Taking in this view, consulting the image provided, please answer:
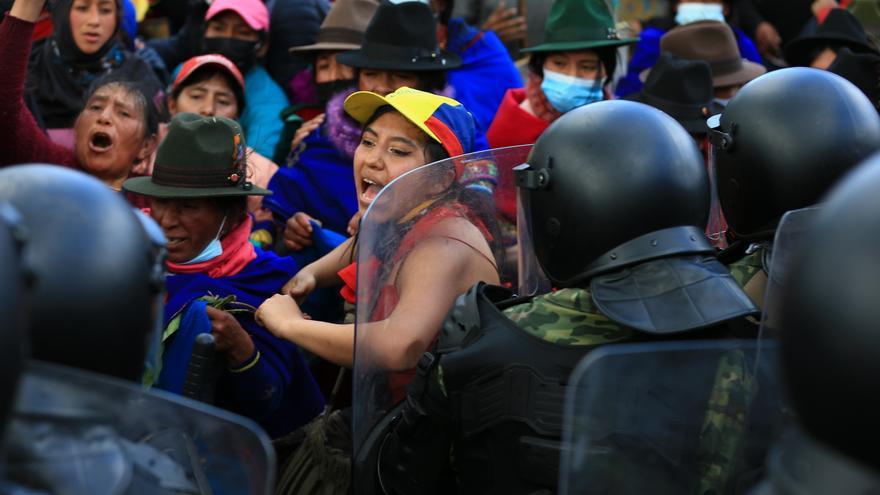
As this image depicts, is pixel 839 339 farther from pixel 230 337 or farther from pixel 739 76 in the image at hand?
pixel 739 76

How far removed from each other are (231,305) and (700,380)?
6.23ft

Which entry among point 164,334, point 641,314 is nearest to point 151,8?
point 164,334

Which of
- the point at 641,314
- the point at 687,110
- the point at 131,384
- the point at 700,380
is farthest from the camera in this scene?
the point at 687,110

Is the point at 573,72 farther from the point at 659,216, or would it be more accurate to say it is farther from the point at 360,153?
the point at 659,216

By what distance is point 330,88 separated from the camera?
5660 millimetres

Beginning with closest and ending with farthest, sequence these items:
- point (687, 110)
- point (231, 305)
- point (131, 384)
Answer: point (131, 384) < point (231, 305) < point (687, 110)

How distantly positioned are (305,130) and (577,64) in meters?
1.20

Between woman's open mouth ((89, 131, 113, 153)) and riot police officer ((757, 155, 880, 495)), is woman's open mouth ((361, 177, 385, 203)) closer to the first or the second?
woman's open mouth ((89, 131, 113, 153))

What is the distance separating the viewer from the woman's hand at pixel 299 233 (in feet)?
14.7

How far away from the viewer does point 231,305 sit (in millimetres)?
3732

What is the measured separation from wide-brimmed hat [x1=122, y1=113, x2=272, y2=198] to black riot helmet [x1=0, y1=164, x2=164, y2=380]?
6.65 ft

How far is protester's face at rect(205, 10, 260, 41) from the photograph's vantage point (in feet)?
20.0

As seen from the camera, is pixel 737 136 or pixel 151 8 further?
pixel 151 8

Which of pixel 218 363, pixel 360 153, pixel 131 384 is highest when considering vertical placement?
pixel 131 384
